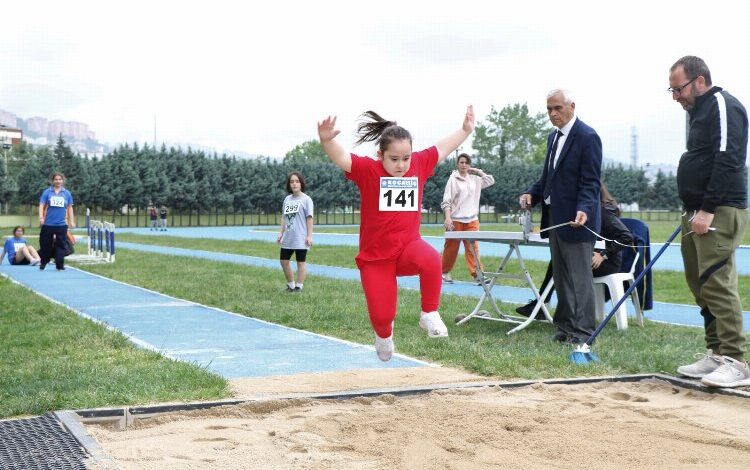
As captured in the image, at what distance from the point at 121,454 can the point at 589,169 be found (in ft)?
16.5

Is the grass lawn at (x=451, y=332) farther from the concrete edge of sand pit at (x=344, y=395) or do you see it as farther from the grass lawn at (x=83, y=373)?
the grass lawn at (x=83, y=373)

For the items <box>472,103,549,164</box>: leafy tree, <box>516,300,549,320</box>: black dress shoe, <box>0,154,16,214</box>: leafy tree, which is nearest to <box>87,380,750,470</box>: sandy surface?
<box>516,300,549,320</box>: black dress shoe

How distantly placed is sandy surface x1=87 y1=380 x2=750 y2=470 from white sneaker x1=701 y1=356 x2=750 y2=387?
14cm

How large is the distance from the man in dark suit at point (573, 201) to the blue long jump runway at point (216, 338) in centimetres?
171

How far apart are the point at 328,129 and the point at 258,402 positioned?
1.87m

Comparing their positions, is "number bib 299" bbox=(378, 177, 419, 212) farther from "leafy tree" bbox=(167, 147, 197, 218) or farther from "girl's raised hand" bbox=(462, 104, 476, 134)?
"leafy tree" bbox=(167, 147, 197, 218)

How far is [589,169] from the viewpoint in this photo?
7.76 m

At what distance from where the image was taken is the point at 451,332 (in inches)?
344

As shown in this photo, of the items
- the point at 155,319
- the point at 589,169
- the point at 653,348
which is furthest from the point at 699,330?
the point at 155,319

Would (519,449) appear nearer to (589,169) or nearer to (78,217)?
(589,169)

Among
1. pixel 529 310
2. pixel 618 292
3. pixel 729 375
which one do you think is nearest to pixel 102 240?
pixel 529 310

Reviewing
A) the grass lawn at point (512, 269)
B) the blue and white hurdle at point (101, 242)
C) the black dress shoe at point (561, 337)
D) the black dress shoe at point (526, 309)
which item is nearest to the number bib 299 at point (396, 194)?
the black dress shoe at point (561, 337)

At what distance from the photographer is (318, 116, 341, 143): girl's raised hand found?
5805mm

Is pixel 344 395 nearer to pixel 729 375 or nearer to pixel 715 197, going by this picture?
pixel 729 375
